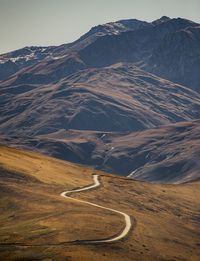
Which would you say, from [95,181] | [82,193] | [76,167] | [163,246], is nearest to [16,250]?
[163,246]

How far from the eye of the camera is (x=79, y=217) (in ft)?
299

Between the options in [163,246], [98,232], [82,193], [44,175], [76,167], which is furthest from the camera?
[76,167]

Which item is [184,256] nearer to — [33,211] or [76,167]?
[33,211]

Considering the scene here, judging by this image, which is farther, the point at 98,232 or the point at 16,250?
the point at 98,232

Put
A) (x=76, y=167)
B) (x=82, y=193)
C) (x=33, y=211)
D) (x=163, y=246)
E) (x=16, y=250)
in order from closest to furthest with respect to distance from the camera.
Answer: (x=16, y=250) → (x=163, y=246) → (x=33, y=211) → (x=82, y=193) → (x=76, y=167)

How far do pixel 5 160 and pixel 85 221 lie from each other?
6462 centimetres

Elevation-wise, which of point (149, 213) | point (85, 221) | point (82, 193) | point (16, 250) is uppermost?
point (16, 250)

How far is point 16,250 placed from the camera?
64.6m

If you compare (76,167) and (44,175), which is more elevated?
(44,175)

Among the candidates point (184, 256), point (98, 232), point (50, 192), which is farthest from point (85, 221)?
point (50, 192)

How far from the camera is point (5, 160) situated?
145 m

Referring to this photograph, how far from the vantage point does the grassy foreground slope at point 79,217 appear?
7000 cm

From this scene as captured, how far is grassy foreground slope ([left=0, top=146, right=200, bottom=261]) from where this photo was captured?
230ft

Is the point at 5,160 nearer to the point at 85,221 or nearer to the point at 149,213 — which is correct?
the point at 149,213
